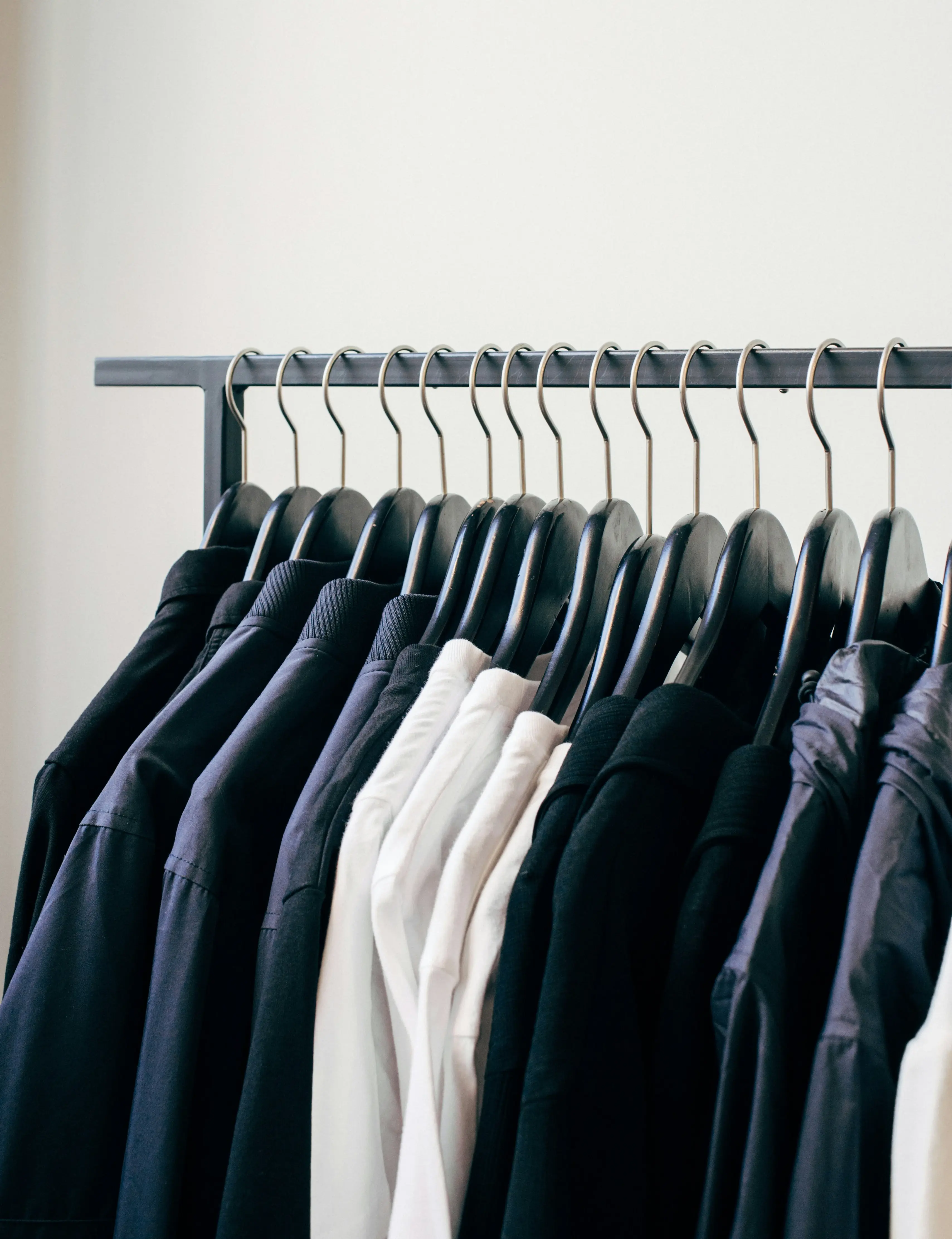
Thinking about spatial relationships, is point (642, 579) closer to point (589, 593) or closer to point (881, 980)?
point (589, 593)

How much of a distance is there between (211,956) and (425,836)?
141 mm

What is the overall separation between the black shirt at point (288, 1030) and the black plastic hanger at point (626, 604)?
154 mm

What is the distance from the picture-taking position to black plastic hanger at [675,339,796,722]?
73 cm

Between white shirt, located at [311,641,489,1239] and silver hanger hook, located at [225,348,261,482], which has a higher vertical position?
silver hanger hook, located at [225,348,261,482]

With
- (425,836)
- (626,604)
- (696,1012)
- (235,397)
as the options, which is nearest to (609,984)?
(696,1012)

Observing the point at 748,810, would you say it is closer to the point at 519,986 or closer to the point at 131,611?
the point at 519,986

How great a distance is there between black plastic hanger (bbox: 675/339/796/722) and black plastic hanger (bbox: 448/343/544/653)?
0.49ft

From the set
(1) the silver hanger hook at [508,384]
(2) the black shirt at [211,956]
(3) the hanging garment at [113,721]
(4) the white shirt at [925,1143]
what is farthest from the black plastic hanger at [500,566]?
(4) the white shirt at [925,1143]

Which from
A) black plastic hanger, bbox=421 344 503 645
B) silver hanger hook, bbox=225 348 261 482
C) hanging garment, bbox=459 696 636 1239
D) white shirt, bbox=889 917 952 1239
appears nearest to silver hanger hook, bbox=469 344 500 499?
black plastic hanger, bbox=421 344 503 645

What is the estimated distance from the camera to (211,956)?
669 mm

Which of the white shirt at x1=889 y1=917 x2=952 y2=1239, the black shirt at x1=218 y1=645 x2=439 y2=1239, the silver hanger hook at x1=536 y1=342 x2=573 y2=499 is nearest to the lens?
the white shirt at x1=889 y1=917 x2=952 y2=1239

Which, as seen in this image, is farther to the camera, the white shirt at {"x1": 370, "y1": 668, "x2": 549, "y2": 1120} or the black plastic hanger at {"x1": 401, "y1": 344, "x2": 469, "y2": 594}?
the black plastic hanger at {"x1": 401, "y1": 344, "x2": 469, "y2": 594}

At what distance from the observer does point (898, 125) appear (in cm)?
126

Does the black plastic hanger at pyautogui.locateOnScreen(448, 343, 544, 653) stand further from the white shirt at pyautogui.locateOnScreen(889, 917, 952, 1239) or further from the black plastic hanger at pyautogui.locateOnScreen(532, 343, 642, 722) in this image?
the white shirt at pyautogui.locateOnScreen(889, 917, 952, 1239)
